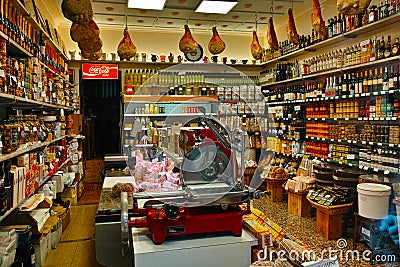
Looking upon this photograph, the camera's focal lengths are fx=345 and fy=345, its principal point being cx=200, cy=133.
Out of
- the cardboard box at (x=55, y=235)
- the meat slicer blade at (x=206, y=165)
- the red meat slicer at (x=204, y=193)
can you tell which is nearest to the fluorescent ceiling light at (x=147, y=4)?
the cardboard box at (x=55, y=235)

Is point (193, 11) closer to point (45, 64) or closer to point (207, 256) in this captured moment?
point (45, 64)

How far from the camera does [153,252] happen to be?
1.76 metres

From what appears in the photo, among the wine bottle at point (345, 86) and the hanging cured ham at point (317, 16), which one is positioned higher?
the hanging cured ham at point (317, 16)

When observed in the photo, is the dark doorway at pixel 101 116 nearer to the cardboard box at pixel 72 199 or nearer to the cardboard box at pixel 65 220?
the cardboard box at pixel 72 199

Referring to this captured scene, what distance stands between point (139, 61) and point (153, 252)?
20.7 feet

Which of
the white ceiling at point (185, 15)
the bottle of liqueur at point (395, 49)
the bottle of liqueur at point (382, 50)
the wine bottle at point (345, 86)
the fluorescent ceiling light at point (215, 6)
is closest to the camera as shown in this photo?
the bottle of liqueur at point (395, 49)

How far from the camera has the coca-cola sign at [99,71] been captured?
24.2ft

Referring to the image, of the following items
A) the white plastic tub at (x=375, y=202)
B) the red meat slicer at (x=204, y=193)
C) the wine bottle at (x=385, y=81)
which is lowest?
→ the white plastic tub at (x=375, y=202)

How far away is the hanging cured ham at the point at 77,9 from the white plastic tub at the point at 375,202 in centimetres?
320

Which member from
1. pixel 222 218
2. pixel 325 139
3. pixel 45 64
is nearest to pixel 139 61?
pixel 45 64

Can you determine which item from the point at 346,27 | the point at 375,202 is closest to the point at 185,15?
the point at 346,27

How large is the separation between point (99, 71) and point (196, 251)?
6299mm

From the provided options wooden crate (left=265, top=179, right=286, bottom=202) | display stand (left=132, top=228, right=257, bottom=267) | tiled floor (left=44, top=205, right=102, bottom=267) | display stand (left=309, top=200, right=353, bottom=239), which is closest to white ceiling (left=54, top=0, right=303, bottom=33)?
wooden crate (left=265, top=179, right=286, bottom=202)

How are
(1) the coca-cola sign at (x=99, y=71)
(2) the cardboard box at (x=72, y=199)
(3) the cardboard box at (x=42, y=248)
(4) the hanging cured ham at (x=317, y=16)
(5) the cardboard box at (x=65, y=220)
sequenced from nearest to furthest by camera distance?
(3) the cardboard box at (x=42, y=248), (4) the hanging cured ham at (x=317, y=16), (5) the cardboard box at (x=65, y=220), (2) the cardboard box at (x=72, y=199), (1) the coca-cola sign at (x=99, y=71)
